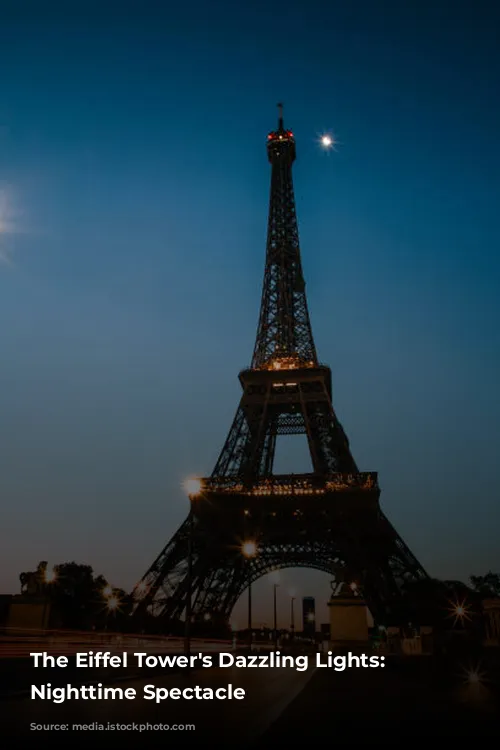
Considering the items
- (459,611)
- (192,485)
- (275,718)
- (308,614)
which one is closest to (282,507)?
(459,611)

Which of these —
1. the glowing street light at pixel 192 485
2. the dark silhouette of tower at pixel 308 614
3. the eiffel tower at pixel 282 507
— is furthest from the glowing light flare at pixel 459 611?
the dark silhouette of tower at pixel 308 614

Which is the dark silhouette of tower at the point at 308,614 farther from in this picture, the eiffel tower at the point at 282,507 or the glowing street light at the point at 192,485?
the glowing street light at the point at 192,485

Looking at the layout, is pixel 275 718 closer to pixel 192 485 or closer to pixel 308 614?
pixel 192 485

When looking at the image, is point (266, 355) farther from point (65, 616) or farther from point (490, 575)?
point (490, 575)

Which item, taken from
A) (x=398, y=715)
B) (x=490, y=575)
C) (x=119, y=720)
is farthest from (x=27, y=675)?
(x=490, y=575)

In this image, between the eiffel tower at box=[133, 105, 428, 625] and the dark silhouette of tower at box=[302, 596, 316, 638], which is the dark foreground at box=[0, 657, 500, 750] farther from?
the dark silhouette of tower at box=[302, 596, 316, 638]

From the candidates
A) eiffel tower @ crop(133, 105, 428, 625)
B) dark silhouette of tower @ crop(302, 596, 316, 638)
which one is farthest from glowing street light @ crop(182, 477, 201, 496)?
dark silhouette of tower @ crop(302, 596, 316, 638)

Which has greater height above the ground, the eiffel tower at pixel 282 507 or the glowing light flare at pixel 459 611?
the eiffel tower at pixel 282 507
